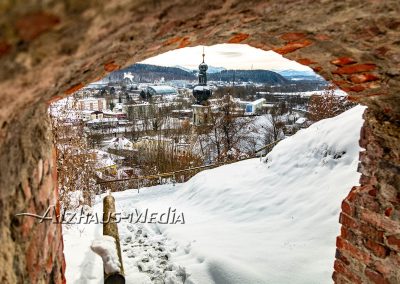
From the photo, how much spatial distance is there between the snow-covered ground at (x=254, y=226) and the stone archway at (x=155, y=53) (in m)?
1.58

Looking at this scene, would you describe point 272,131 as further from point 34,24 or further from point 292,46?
point 34,24

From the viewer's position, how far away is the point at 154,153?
77.2ft

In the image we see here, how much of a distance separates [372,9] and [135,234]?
496 centimetres

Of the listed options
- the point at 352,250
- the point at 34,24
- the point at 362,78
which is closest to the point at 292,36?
the point at 362,78

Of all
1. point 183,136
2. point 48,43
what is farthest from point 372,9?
point 183,136

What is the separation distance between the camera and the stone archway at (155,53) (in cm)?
77

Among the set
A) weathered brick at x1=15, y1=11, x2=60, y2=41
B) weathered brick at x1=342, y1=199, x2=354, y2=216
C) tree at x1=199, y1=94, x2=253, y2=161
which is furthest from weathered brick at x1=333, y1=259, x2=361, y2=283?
tree at x1=199, y1=94, x2=253, y2=161

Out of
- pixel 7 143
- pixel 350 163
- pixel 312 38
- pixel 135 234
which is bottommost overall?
pixel 135 234

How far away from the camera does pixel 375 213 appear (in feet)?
8.34

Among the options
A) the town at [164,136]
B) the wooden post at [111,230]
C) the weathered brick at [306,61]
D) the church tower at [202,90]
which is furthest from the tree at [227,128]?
the weathered brick at [306,61]

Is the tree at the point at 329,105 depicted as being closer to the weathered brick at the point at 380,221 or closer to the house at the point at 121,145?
the house at the point at 121,145

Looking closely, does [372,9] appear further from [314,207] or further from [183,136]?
[183,136]

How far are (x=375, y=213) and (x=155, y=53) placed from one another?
2012 mm

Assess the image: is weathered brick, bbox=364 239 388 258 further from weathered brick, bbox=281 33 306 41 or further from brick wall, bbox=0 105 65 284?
brick wall, bbox=0 105 65 284
